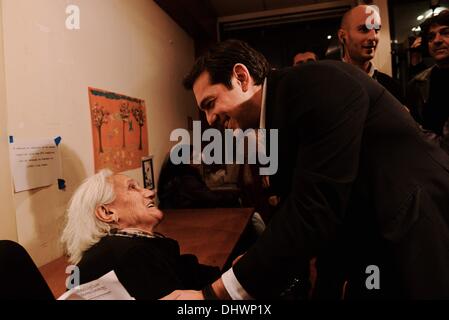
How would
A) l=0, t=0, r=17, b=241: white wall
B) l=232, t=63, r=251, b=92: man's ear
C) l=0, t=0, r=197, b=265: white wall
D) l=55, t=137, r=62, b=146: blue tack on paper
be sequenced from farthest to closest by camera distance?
l=55, t=137, r=62, b=146: blue tack on paper → l=0, t=0, r=197, b=265: white wall → l=0, t=0, r=17, b=241: white wall → l=232, t=63, r=251, b=92: man's ear

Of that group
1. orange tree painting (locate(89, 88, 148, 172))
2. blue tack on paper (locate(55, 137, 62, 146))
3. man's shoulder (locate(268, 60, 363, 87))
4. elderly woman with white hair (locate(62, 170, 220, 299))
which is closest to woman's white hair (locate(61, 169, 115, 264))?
elderly woman with white hair (locate(62, 170, 220, 299))

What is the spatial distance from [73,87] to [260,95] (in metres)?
1.08

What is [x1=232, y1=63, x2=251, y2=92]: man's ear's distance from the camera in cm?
86

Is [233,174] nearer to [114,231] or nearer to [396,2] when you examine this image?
[114,231]

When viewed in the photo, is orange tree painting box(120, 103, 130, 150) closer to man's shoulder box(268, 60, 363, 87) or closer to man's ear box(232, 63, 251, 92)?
man's ear box(232, 63, 251, 92)

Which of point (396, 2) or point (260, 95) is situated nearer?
point (260, 95)

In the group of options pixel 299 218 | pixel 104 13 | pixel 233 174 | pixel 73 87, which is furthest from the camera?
pixel 233 174

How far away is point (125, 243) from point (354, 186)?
707mm

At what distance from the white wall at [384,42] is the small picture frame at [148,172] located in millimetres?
2512

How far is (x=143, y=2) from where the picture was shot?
241 cm

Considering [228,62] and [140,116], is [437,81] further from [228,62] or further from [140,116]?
[140,116]

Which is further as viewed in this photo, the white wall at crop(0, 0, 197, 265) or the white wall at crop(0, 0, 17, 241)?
the white wall at crop(0, 0, 197, 265)

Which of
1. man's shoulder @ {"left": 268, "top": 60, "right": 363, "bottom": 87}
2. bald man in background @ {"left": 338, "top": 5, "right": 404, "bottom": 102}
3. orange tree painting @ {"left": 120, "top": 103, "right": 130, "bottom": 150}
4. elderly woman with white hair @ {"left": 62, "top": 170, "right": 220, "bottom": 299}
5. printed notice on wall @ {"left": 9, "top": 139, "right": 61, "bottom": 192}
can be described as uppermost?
bald man in background @ {"left": 338, "top": 5, "right": 404, "bottom": 102}
